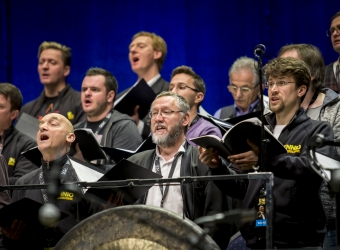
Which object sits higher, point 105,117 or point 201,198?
point 105,117

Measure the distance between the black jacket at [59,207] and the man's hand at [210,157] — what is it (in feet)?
2.93

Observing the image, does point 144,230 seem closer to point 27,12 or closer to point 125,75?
point 125,75

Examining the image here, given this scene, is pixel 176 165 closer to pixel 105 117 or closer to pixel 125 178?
pixel 125 178

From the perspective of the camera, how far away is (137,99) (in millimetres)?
7066

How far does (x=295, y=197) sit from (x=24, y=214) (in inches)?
68.7

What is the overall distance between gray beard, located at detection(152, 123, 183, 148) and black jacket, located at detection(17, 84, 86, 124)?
6.72ft

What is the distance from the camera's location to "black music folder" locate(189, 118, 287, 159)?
15.3ft

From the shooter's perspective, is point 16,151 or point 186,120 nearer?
point 186,120

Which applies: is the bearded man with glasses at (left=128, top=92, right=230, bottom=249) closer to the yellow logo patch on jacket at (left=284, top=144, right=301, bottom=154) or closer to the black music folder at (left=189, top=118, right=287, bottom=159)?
the black music folder at (left=189, top=118, right=287, bottom=159)

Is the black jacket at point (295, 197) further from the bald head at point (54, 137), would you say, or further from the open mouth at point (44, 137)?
the open mouth at point (44, 137)

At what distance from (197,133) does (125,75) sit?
10.1ft

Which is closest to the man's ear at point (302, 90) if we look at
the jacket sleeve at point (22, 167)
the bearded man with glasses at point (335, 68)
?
the bearded man with glasses at point (335, 68)

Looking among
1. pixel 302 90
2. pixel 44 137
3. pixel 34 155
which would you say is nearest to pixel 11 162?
pixel 34 155

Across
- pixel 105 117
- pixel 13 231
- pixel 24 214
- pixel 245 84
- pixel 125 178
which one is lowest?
pixel 13 231
